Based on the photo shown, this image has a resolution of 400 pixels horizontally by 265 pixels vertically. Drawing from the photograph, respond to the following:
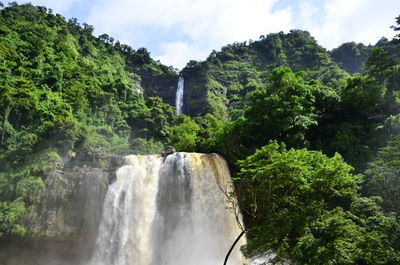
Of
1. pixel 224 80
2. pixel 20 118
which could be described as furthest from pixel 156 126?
pixel 224 80

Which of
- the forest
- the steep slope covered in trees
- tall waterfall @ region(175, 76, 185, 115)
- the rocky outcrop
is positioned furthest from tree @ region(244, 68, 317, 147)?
tall waterfall @ region(175, 76, 185, 115)

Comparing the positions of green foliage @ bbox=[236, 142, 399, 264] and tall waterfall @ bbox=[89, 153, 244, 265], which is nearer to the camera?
green foliage @ bbox=[236, 142, 399, 264]

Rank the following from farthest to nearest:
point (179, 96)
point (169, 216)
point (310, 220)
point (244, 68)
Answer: point (244, 68), point (179, 96), point (169, 216), point (310, 220)

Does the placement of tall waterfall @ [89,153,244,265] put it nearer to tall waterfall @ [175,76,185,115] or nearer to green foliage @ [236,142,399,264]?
green foliage @ [236,142,399,264]

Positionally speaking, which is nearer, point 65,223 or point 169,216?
point 169,216

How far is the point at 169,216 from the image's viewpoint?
15891 mm

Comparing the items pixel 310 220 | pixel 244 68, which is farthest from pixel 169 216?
pixel 244 68

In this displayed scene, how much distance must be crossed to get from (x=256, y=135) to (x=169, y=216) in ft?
24.5

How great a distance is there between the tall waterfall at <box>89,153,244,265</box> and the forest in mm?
1667

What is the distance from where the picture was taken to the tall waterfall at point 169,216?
48.8 ft

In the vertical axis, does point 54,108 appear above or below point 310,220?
above

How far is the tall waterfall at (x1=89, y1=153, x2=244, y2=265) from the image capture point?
14.9 metres

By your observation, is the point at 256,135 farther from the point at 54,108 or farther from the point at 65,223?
the point at 54,108

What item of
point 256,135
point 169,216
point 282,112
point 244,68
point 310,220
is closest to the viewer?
point 310,220
